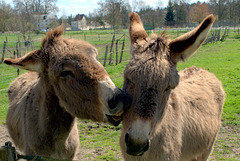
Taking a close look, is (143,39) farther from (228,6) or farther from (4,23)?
(228,6)

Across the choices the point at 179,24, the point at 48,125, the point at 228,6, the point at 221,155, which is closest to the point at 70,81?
the point at 48,125

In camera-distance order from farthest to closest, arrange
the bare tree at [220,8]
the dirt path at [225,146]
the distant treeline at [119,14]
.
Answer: the bare tree at [220,8]
the distant treeline at [119,14]
the dirt path at [225,146]

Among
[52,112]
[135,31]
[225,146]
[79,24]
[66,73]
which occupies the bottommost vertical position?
[225,146]

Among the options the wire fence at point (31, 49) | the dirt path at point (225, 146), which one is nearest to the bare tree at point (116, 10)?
the wire fence at point (31, 49)

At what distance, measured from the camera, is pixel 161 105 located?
2.36 m

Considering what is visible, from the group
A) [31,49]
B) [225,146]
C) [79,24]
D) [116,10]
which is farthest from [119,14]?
[225,146]

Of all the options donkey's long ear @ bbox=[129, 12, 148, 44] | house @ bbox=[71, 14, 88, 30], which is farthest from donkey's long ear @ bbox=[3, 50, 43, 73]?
house @ bbox=[71, 14, 88, 30]

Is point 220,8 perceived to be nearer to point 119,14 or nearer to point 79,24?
point 119,14

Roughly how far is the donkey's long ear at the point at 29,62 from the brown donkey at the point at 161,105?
4.29 feet

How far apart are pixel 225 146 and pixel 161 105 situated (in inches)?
176

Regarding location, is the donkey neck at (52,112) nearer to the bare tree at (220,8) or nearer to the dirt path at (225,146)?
the dirt path at (225,146)

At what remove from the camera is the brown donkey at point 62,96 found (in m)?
2.52

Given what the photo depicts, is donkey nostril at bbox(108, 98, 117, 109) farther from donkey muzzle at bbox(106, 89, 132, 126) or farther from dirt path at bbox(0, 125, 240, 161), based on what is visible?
dirt path at bbox(0, 125, 240, 161)

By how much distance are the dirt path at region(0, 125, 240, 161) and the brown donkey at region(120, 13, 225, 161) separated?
1.95m
